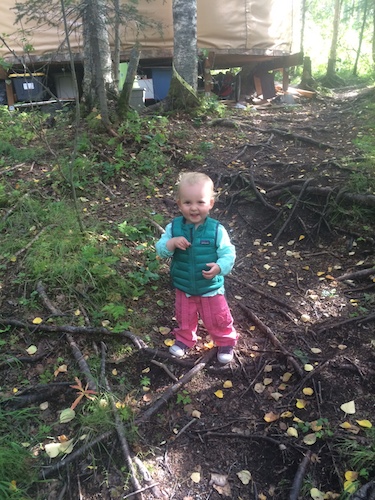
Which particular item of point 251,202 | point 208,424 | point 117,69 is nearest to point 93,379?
point 208,424

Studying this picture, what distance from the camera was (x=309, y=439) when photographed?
8.08ft

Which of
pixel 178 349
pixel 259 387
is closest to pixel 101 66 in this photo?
pixel 178 349

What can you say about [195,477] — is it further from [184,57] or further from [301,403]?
[184,57]

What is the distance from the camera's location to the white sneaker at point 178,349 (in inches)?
124

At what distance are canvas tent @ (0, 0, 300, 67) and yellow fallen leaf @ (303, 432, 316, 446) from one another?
419 inches

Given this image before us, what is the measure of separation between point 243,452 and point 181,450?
1.27ft

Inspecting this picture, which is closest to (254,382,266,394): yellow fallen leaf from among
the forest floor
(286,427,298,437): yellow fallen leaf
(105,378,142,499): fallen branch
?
the forest floor

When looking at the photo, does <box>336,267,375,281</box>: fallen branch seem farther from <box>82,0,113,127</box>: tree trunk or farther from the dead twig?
<box>82,0,113,127</box>: tree trunk

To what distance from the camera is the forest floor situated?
2318 millimetres

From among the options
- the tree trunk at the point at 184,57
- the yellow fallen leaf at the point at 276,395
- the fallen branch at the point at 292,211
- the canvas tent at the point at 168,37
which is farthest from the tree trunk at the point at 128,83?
the yellow fallen leaf at the point at 276,395

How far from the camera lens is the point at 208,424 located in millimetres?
2658

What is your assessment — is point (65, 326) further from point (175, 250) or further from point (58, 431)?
point (175, 250)

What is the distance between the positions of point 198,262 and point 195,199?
464 millimetres

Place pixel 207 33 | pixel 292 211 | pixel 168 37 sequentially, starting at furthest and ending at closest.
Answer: pixel 207 33 < pixel 168 37 < pixel 292 211
